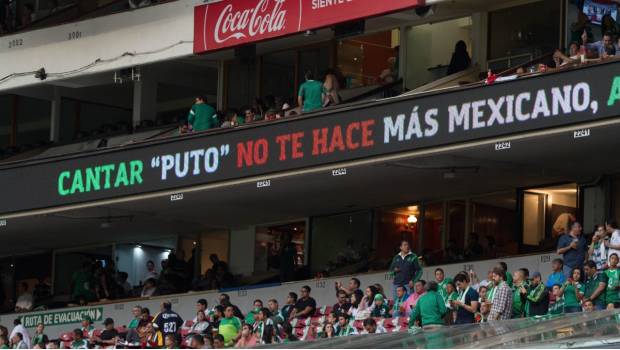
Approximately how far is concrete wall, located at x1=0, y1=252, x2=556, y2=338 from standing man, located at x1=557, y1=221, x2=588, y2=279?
1998 mm

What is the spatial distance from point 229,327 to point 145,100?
9.75 metres

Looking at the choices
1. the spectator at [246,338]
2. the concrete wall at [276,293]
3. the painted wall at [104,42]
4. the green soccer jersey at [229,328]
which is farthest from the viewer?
the painted wall at [104,42]

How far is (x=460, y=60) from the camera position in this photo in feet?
86.7

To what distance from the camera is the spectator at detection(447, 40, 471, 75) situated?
26.4 metres

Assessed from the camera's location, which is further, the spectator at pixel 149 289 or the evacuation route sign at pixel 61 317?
the evacuation route sign at pixel 61 317

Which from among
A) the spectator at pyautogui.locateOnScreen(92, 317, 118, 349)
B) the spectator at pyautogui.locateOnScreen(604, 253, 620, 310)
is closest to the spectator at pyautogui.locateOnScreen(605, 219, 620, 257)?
the spectator at pyautogui.locateOnScreen(604, 253, 620, 310)

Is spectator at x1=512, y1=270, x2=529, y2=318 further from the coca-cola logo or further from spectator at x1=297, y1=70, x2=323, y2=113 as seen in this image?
the coca-cola logo

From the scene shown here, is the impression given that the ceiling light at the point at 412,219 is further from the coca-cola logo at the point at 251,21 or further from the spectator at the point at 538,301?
the spectator at the point at 538,301

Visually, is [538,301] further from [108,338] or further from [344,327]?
[108,338]

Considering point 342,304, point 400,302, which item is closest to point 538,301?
point 400,302

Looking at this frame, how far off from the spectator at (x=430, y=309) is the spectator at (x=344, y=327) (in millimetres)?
1924

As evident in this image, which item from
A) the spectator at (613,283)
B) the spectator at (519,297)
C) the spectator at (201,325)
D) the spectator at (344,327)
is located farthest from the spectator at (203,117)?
the spectator at (613,283)

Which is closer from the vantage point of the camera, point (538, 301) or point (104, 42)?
point (538, 301)

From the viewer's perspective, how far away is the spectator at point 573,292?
784 inches
